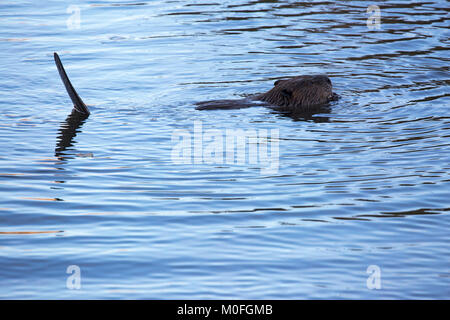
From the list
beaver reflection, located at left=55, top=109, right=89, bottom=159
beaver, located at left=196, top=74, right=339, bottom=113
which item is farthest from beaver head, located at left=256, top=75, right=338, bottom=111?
beaver reflection, located at left=55, top=109, right=89, bottom=159

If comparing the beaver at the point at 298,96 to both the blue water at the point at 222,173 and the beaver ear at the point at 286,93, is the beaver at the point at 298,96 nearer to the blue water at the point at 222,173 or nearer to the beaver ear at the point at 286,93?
the beaver ear at the point at 286,93

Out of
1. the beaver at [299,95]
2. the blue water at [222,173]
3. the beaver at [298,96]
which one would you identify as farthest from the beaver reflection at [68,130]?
the beaver at [299,95]

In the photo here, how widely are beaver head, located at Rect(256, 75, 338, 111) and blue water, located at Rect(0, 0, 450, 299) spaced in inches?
13.3

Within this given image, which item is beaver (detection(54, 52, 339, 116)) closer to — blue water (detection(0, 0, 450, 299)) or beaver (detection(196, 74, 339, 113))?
beaver (detection(196, 74, 339, 113))

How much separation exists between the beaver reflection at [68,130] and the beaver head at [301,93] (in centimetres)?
238

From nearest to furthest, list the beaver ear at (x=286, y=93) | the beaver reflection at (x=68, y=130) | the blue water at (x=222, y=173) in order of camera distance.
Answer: the blue water at (x=222, y=173)
the beaver reflection at (x=68, y=130)
the beaver ear at (x=286, y=93)

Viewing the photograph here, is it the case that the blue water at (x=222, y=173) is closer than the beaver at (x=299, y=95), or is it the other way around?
the blue water at (x=222, y=173)

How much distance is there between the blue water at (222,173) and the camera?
4.86 m

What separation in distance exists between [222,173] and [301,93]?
10.5ft

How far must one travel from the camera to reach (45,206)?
20.1 ft

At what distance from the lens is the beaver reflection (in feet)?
25.8

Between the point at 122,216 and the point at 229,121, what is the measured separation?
10.6 ft

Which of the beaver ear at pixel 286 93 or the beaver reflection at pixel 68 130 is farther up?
the beaver ear at pixel 286 93

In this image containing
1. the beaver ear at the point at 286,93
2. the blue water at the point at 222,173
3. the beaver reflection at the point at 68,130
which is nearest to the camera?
the blue water at the point at 222,173
